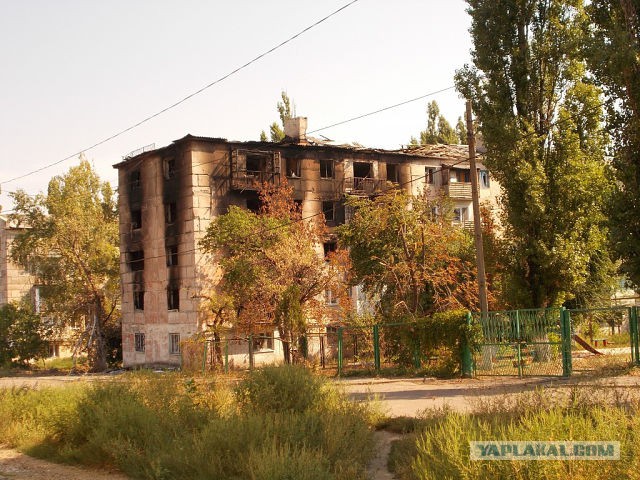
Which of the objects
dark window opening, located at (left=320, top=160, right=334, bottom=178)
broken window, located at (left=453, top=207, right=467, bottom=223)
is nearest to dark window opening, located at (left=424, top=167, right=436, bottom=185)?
broken window, located at (left=453, top=207, right=467, bottom=223)

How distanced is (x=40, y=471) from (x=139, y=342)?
34292 mm

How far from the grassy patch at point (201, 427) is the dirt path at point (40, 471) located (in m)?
0.24

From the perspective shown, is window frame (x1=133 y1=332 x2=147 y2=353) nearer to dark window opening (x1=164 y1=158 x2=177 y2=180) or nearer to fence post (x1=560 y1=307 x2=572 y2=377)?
dark window opening (x1=164 y1=158 x2=177 y2=180)

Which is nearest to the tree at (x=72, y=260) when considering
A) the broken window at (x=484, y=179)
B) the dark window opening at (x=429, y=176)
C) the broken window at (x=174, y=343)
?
the broken window at (x=174, y=343)

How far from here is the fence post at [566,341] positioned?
20328mm

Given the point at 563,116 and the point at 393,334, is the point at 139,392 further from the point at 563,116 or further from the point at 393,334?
the point at 563,116

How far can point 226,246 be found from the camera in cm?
4081

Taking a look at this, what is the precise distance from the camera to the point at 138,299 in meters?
47.4

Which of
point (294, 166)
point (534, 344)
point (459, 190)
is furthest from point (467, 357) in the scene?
point (459, 190)

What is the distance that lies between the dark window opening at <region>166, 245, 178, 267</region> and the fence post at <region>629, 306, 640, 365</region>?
2901 cm

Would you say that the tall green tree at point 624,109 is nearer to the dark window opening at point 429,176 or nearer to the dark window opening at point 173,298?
the dark window opening at point 173,298

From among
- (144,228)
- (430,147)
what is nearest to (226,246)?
(144,228)

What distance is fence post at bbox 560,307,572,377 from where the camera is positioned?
20.3 m

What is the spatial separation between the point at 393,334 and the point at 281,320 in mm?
6979
